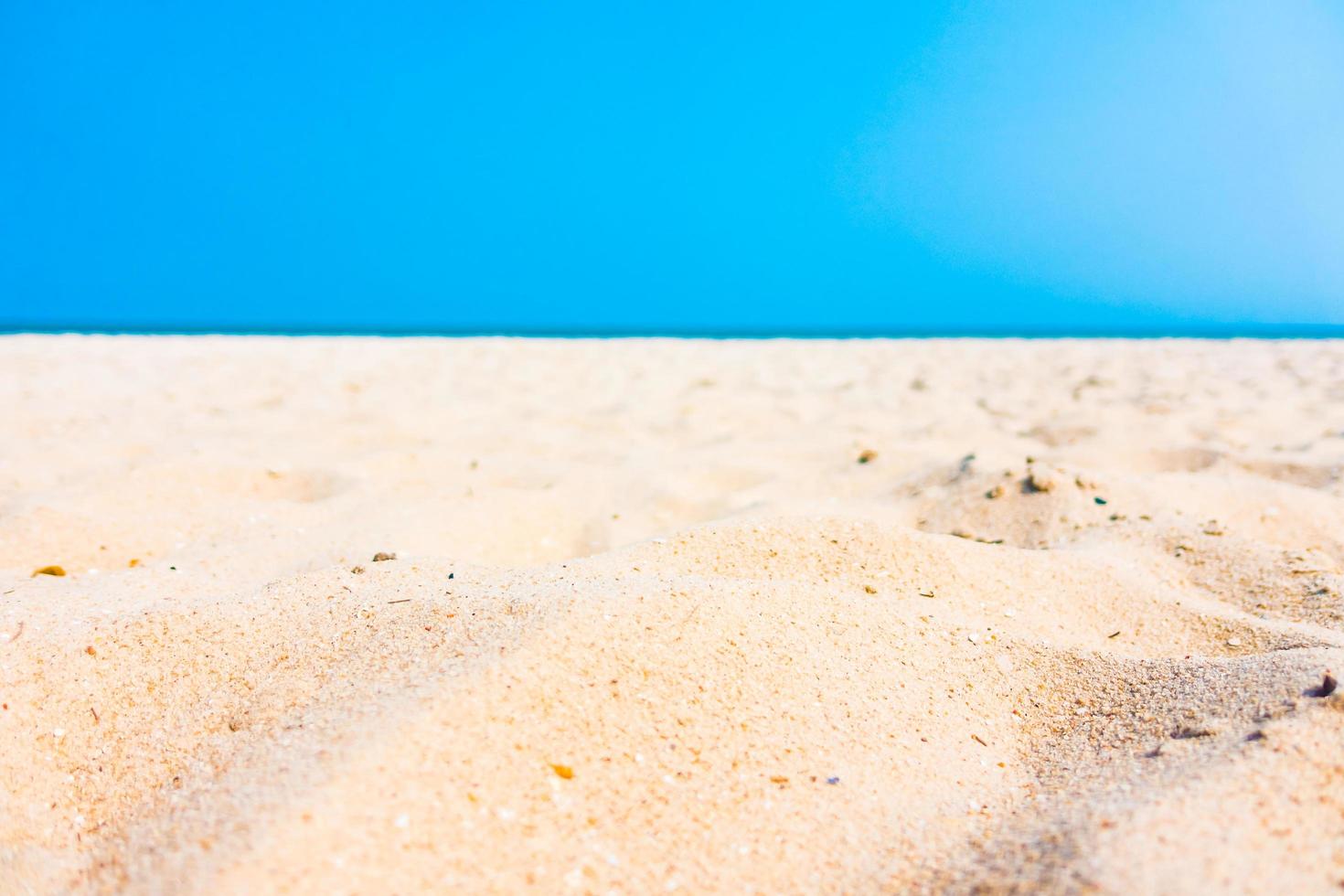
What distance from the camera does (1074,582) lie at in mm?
1673

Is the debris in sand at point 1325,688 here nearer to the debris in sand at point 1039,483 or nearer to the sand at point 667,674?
the sand at point 667,674

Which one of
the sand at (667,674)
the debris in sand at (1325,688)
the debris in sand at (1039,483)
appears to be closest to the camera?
the sand at (667,674)

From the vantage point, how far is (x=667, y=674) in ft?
3.88

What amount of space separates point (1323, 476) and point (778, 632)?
6.70ft

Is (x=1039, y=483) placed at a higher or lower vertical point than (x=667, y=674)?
higher

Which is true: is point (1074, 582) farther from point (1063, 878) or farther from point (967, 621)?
point (1063, 878)

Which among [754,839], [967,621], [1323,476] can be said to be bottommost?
[754,839]

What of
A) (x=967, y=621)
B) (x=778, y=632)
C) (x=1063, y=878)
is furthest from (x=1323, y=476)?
(x=1063, y=878)

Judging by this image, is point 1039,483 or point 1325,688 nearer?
point 1325,688

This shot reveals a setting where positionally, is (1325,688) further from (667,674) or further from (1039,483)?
(1039,483)

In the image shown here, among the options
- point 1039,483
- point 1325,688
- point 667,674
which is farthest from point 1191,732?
point 1039,483

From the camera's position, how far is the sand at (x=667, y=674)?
92 cm

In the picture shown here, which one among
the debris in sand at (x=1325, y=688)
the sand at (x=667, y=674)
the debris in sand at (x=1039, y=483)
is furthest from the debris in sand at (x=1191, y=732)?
the debris in sand at (x=1039, y=483)

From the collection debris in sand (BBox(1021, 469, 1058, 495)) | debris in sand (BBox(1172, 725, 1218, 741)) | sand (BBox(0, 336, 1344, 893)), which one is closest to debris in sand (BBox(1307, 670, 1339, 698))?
sand (BBox(0, 336, 1344, 893))
